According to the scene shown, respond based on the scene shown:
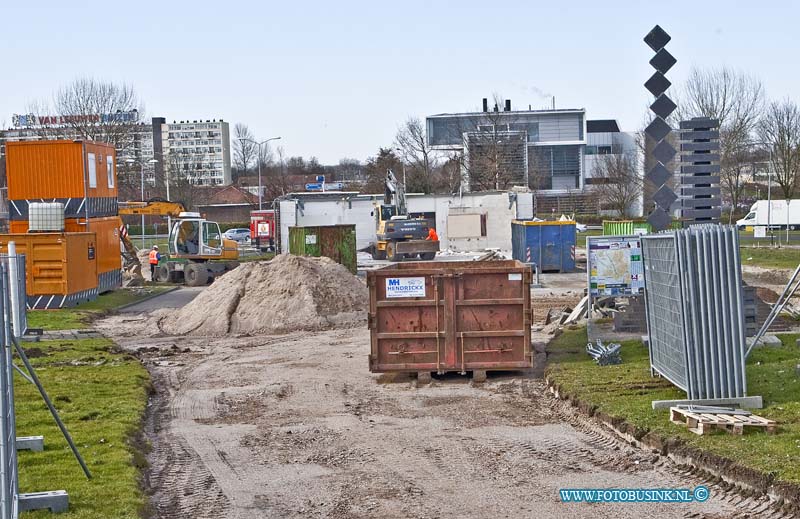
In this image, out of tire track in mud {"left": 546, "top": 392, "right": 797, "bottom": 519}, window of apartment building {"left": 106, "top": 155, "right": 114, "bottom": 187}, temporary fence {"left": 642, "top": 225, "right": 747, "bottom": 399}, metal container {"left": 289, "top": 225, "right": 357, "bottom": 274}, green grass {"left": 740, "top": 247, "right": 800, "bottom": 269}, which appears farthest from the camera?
green grass {"left": 740, "top": 247, "right": 800, "bottom": 269}

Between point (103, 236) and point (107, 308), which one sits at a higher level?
point (103, 236)

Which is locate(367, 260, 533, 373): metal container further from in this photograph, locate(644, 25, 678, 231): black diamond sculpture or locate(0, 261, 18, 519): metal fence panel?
locate(0, 261, 18, 519): metal fence panel

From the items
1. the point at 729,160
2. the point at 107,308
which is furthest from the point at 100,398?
the point at 729,160

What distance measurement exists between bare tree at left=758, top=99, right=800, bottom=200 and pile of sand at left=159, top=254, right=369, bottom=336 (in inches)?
1606

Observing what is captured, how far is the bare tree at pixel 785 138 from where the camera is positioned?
2330 inches

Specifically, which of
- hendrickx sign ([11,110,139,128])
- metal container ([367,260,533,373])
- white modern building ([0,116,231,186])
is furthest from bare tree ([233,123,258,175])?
metal container ([367,260,533,373])

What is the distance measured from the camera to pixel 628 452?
33.3 ft

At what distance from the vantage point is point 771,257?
42.0 meters

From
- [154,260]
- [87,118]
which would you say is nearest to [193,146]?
[87,118]

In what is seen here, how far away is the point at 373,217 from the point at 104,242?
1132 inches

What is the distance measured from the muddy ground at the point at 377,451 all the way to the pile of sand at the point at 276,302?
6.21 metres

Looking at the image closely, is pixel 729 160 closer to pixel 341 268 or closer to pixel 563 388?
pixel 341 268

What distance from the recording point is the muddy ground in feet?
28.1

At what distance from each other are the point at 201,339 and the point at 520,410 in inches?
452
